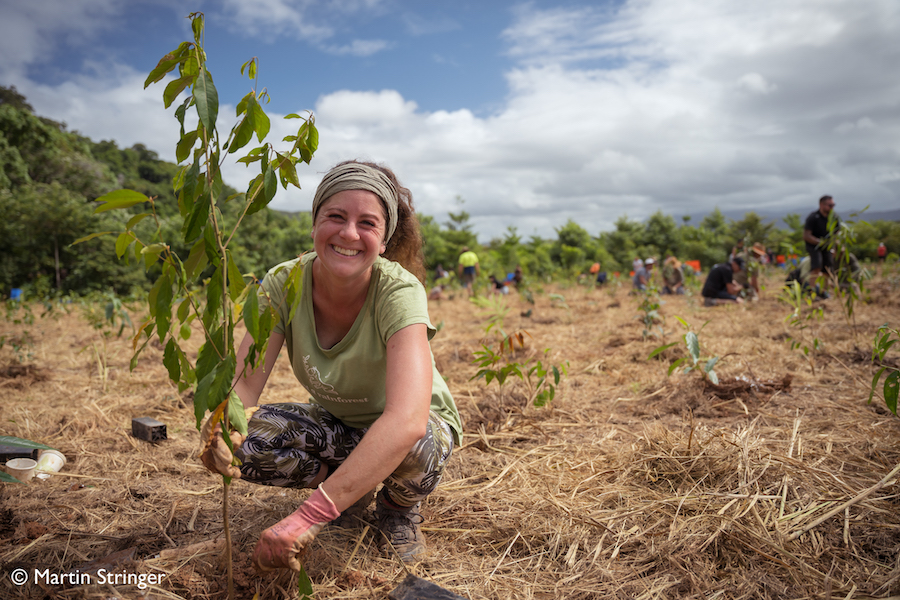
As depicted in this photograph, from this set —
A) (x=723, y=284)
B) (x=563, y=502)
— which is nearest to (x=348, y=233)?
(x=563, y=502)

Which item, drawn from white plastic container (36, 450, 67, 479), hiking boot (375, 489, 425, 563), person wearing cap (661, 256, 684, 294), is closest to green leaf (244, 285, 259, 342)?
→ hiking boot (375, 489, 425, 563)

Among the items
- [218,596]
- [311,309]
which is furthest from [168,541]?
[311,309]

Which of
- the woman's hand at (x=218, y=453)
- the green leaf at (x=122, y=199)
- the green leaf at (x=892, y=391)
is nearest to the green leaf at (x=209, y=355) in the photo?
the woman's hand at (x=218, y=453)

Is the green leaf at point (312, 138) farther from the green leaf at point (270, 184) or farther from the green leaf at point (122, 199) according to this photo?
the green leaf at point (122, 199)

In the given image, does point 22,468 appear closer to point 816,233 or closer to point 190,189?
point 190,189

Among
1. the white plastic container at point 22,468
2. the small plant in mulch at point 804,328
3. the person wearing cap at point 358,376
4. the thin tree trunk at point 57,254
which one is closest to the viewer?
the person wearing cap at point 358,376

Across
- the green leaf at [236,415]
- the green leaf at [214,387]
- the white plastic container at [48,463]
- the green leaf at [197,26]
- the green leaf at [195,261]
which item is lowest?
the white plastic container at [48,463]

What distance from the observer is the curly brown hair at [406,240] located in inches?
66.6

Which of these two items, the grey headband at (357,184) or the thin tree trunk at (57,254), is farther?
the thin tree trunk at (57,254)

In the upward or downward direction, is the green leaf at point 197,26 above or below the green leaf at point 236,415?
above

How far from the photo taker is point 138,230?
1034cm

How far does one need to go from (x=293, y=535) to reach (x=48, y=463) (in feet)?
5.21

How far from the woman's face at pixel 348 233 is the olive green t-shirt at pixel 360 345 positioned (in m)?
0.08

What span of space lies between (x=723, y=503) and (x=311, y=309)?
1.45 m
